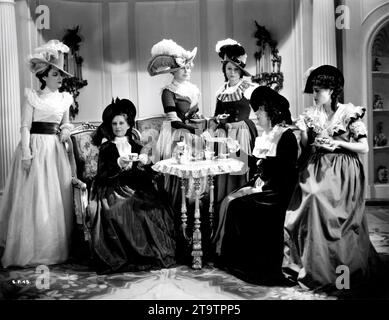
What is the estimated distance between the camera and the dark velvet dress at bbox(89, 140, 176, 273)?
10.3ft

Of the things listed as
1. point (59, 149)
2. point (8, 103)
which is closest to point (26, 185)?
point (59, 149)

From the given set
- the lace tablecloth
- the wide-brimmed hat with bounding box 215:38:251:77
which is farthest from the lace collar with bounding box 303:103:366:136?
the wide-brimmed hat with bounding box 215:38:251:77

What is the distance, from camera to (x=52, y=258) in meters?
3.30

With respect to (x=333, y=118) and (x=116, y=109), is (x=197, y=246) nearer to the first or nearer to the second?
(x=116, y=109)

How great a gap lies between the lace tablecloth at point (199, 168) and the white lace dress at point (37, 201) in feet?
2.51

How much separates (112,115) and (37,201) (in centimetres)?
78

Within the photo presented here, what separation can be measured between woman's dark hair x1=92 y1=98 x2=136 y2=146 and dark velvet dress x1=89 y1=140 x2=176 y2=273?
79mm

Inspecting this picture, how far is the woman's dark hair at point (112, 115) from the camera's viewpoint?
10.8 feet

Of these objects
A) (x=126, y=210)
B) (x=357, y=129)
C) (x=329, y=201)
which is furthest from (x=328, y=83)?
(x=126, y=210)

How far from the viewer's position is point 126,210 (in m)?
3.17

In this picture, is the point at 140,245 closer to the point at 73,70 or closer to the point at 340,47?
the point at 73,70

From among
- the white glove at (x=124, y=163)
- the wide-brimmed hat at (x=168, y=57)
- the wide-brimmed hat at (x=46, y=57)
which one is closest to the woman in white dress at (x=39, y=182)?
the wide-brimmed hat at (x=46, y=57)

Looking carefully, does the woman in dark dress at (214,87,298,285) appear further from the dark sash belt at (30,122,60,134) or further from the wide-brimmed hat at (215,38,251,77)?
the dark sash belt at (30,122,60,134)

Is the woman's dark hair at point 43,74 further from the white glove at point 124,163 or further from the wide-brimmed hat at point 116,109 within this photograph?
the white glove at point 124,163
